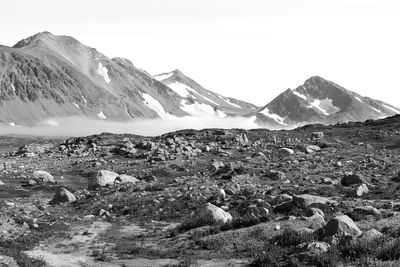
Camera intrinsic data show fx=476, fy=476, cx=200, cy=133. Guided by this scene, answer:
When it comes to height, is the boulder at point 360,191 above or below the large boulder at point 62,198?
above

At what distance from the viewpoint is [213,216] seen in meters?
26.2

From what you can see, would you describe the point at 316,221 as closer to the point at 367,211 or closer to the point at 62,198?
the point at 367,211

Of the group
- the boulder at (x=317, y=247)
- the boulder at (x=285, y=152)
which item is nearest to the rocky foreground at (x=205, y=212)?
the boulder at (x=317, y=247)

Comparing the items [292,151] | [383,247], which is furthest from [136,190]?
[292,151]

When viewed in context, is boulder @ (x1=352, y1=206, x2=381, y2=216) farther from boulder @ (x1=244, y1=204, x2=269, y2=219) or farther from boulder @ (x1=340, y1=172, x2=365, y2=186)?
boulder @ (x1=340, y1=172, x2=365, y2=186)

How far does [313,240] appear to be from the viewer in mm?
20688

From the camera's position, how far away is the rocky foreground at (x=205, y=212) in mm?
20484

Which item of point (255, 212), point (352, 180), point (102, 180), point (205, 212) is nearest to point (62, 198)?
point (102, 180)

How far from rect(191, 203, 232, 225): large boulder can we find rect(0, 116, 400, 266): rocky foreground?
0.22 feet

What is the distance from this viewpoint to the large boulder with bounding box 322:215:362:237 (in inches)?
807

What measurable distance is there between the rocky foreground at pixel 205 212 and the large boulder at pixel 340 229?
0.14 ft

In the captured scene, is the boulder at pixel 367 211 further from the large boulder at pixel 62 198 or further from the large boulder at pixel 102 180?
the large boulder at pixel 102 180

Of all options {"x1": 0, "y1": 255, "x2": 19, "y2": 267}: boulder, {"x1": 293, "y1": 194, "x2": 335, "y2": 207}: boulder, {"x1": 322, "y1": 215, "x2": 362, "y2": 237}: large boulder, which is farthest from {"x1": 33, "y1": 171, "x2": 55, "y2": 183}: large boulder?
{"x1": 322, "y1": 215, "x2": 362, "y2": 237}: large boulder

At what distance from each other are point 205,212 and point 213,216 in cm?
73
